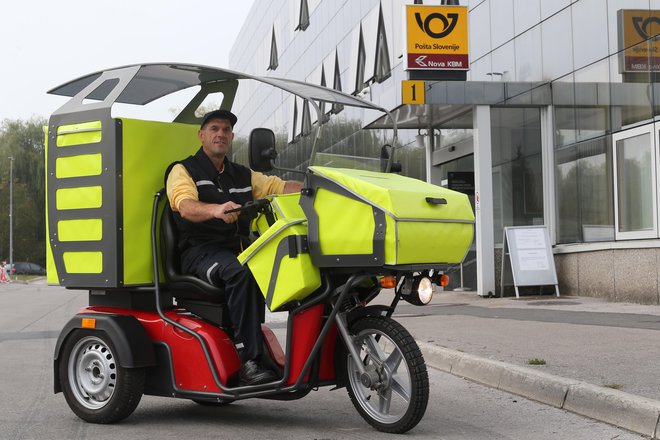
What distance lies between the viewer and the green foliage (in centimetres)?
7531

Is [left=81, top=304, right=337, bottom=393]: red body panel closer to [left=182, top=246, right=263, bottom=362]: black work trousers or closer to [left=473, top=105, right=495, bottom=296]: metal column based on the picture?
[left=182, top=246, right=263, bottom=362]: black work trousers

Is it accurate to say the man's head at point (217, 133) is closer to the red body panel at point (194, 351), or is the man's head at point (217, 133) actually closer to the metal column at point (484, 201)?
the red body panel at point (194, 351)

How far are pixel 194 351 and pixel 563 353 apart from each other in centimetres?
379

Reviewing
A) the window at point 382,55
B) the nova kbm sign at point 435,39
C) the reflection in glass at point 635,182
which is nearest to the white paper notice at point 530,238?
the reflection in glass at point 635,182

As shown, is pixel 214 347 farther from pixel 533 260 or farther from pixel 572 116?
pixel 572 116

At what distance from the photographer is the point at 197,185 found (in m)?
5.94

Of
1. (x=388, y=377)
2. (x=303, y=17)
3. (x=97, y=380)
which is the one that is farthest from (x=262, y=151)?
(x=303, y=17)

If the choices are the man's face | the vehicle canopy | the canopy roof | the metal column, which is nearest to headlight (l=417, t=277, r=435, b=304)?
the vehicle canopy

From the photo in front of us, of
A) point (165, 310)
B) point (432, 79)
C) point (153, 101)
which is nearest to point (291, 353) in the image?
point (165, 310)

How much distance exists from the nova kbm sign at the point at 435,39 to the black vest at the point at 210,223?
12.7 meters

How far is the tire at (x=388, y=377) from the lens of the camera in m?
5.01

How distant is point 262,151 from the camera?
5.18 m

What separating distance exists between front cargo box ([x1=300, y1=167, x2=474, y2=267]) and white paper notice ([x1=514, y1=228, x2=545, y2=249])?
1313 cm

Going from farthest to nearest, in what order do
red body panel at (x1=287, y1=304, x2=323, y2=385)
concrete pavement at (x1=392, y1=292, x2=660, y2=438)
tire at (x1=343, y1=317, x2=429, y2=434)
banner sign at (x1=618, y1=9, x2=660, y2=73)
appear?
banner sign at (x1=618, y1=9, x2=660, y2=73) → concrete pavement at (x1=392, y1=292, x2=660, y2=438) → red body panel at (x1=287, y1=304, x2=323, y2=385) → tire at (x1=343, y1=317, x2=429, y2=434)
